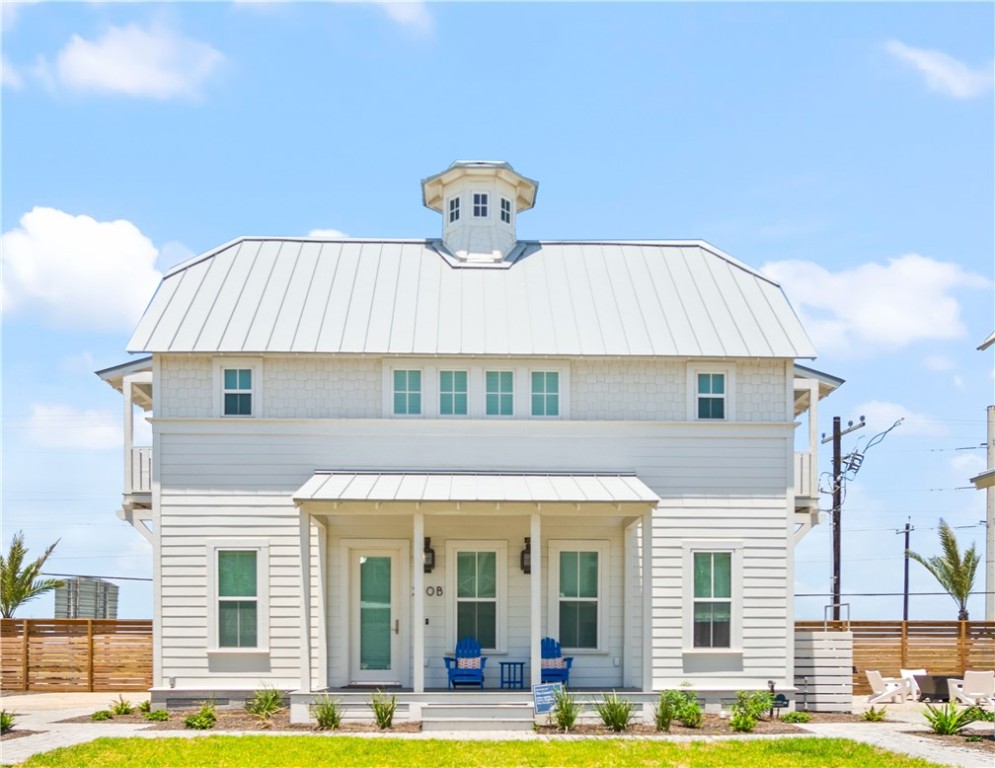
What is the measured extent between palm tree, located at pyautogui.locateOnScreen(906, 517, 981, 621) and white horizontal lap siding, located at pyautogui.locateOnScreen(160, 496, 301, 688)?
59.9 ft

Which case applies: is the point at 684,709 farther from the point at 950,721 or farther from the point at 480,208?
the point at 480,208

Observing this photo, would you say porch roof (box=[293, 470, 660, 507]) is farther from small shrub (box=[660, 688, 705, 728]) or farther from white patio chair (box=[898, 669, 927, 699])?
white patio chair (box=[898, 669, 927, 699])

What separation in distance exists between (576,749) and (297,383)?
24.5ft

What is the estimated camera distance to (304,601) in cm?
1745

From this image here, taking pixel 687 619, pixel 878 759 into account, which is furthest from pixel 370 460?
pixel 878 759

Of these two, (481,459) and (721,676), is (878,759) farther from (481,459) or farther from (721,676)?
(481,459)

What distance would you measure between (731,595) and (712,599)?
12.5 inches

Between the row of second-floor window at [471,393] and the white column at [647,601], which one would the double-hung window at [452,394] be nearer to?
the row of second-floor window at [471,393]

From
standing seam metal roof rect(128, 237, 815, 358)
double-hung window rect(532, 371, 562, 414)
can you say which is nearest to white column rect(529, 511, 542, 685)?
double-hung window rect(532, 371, 562, 414)

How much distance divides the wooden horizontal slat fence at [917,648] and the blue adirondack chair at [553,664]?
7455 mm

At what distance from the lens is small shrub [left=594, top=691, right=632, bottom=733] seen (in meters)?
16.3

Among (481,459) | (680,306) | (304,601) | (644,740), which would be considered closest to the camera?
(644,740)

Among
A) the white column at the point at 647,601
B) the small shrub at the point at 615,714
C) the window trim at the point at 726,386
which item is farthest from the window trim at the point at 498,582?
the window trim at the point at 726,386

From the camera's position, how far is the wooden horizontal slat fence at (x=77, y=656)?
76.1 ft
